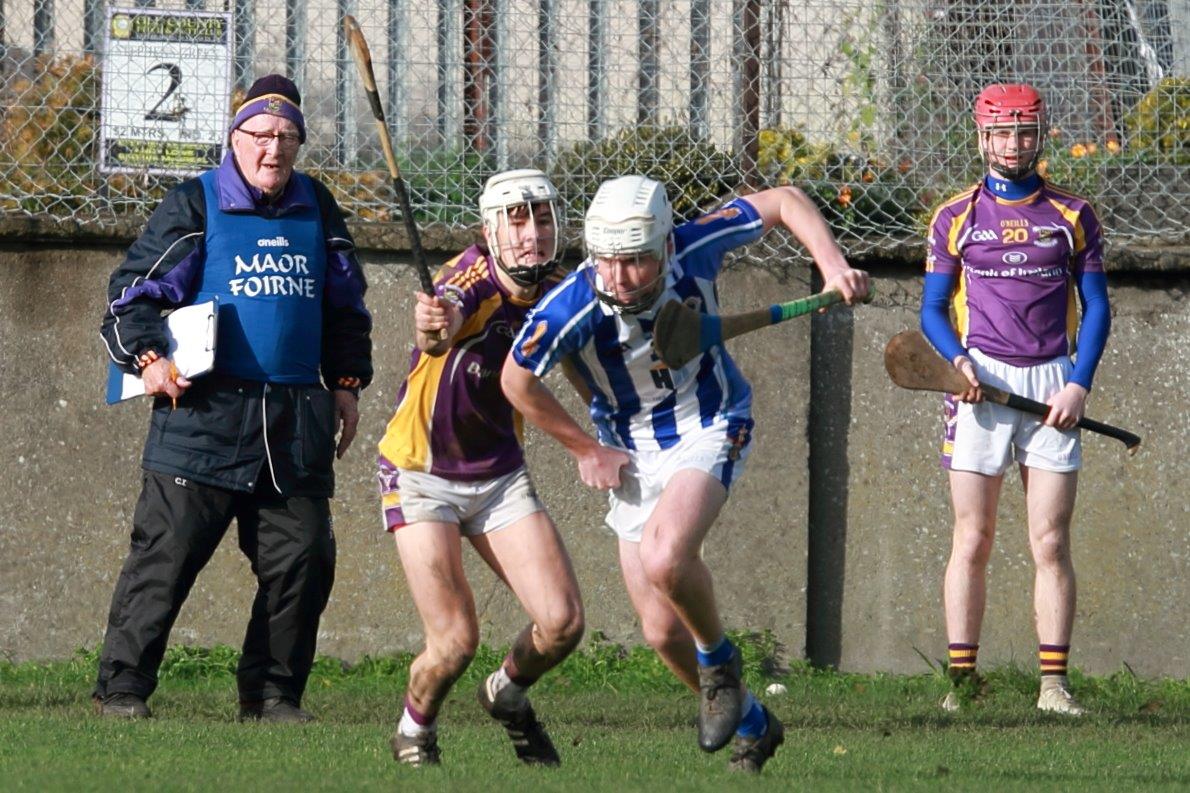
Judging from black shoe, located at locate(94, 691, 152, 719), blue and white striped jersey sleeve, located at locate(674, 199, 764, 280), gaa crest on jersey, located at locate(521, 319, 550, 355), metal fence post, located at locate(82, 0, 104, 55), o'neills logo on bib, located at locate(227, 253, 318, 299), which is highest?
metal fence post, located at locate(82, 0, 104, 55)

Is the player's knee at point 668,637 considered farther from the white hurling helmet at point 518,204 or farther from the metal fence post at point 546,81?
the metal fence post at point 546,81

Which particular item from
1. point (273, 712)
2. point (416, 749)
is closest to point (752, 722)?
point (416, 749)

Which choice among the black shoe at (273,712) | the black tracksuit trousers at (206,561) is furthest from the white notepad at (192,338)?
the black shoe at (273,712)

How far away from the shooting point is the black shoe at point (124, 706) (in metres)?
6.99

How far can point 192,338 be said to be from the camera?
6.96m

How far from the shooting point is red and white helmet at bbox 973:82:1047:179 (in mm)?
7711

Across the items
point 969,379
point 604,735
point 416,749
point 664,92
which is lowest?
point 604,735

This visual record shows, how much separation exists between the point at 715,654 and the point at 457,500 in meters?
0.96

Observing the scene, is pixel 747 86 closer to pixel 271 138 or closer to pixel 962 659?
pixel 271 138

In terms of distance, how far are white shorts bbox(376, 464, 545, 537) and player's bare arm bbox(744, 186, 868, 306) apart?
1143 millimetres

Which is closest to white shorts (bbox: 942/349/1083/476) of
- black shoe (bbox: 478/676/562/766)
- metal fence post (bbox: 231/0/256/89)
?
black shoe (bbox: 478/676/562/766)

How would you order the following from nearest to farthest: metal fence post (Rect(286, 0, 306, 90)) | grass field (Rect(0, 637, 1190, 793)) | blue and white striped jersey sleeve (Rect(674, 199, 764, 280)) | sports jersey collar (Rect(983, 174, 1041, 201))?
grass field (Rect(0, 637, 1190, 793))
blue and white striped jersey sleeve (Rect(674, 199, 764, 280))
sports jersey collar (Rect(983, 174, 1041, 201))
metal fence post (Rect(286, 0, 306, 90))

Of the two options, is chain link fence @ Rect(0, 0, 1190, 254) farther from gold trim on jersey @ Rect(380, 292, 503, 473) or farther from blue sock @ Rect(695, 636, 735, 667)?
blue sock @ Rect(695, 636, 735, 667)

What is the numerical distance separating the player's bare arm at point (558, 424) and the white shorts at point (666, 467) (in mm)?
66
